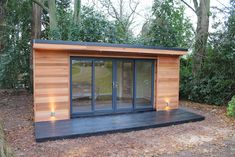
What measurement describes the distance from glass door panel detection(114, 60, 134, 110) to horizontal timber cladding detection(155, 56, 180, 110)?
98 cm

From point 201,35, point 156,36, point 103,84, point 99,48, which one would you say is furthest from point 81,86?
point 201,35

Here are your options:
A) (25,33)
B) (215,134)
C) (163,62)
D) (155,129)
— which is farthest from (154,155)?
(25,33)

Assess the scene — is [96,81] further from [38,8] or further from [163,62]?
[38,8]

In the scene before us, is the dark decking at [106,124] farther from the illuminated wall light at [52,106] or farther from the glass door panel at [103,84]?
the glass door panel at [103,84]

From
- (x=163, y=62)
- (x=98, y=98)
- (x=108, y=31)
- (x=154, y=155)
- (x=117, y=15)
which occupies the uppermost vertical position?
(x=117, y=15)

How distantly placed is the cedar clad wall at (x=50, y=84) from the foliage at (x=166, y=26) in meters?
5.93

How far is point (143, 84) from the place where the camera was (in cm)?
771

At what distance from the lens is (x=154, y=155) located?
169 inches

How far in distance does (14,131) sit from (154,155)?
3.51m

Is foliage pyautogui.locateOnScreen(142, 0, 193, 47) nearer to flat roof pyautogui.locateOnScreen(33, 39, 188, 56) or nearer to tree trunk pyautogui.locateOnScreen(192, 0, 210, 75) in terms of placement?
tree trunk pyautogui.locateOnScreen(192, 0, 210, 75)

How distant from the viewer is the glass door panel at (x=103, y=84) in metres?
6.91

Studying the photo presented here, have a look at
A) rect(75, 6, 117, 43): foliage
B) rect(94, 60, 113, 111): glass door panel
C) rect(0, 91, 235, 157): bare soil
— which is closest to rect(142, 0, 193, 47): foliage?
rect(75, 6, 117, 43): foliage

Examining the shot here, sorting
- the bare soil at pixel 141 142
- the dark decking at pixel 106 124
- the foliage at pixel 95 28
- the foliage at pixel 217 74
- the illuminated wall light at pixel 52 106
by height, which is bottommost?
the bare soil at pixel 141 142

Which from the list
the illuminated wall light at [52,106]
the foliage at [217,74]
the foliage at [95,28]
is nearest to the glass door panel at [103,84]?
the illuminated wall light at [52,106]
